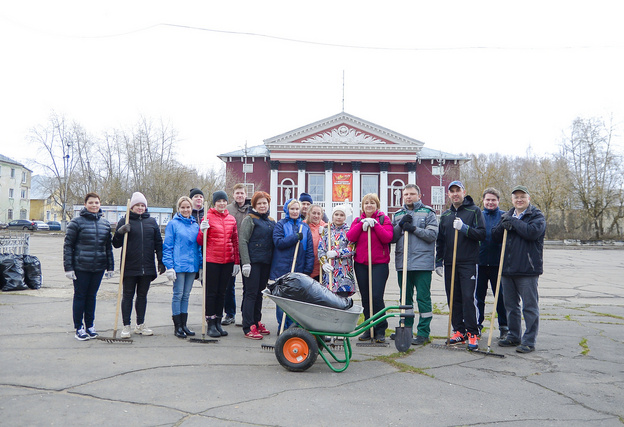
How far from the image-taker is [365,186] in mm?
49969

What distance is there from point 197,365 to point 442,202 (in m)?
46.5

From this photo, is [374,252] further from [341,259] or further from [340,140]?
[340,140]

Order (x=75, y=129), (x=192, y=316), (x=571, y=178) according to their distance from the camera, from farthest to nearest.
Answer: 1. (x=75, y=129)
2. (x=571, y=178)
3. (x=192, y=316)

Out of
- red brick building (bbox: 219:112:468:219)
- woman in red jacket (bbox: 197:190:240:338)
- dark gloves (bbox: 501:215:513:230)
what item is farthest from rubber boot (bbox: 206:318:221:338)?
red brick building (bbox: 219:112:468:219)

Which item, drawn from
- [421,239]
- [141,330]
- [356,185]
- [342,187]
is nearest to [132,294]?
[141,330]

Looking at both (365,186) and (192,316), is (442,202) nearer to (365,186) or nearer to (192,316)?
(365,186)

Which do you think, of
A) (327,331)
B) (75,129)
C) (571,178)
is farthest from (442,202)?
(327,331)

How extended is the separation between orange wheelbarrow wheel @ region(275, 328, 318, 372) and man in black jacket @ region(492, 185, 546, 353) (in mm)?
2746

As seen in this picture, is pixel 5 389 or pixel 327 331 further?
pixel 327 331

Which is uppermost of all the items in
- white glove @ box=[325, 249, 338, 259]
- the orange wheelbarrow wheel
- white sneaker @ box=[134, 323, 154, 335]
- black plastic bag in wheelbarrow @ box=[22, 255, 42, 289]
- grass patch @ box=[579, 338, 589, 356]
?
white glove @ box=[325, 249, 338, 259]

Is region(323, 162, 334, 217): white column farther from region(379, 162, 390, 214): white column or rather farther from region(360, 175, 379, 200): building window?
region(379, 162, 390, 214): white column

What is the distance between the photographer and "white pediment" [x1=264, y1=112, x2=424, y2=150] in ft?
160

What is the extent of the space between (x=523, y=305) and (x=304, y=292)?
3.04 meters

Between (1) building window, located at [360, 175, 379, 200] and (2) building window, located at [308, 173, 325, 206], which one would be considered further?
(2) building window, located at [308, 173, 325, 206]
